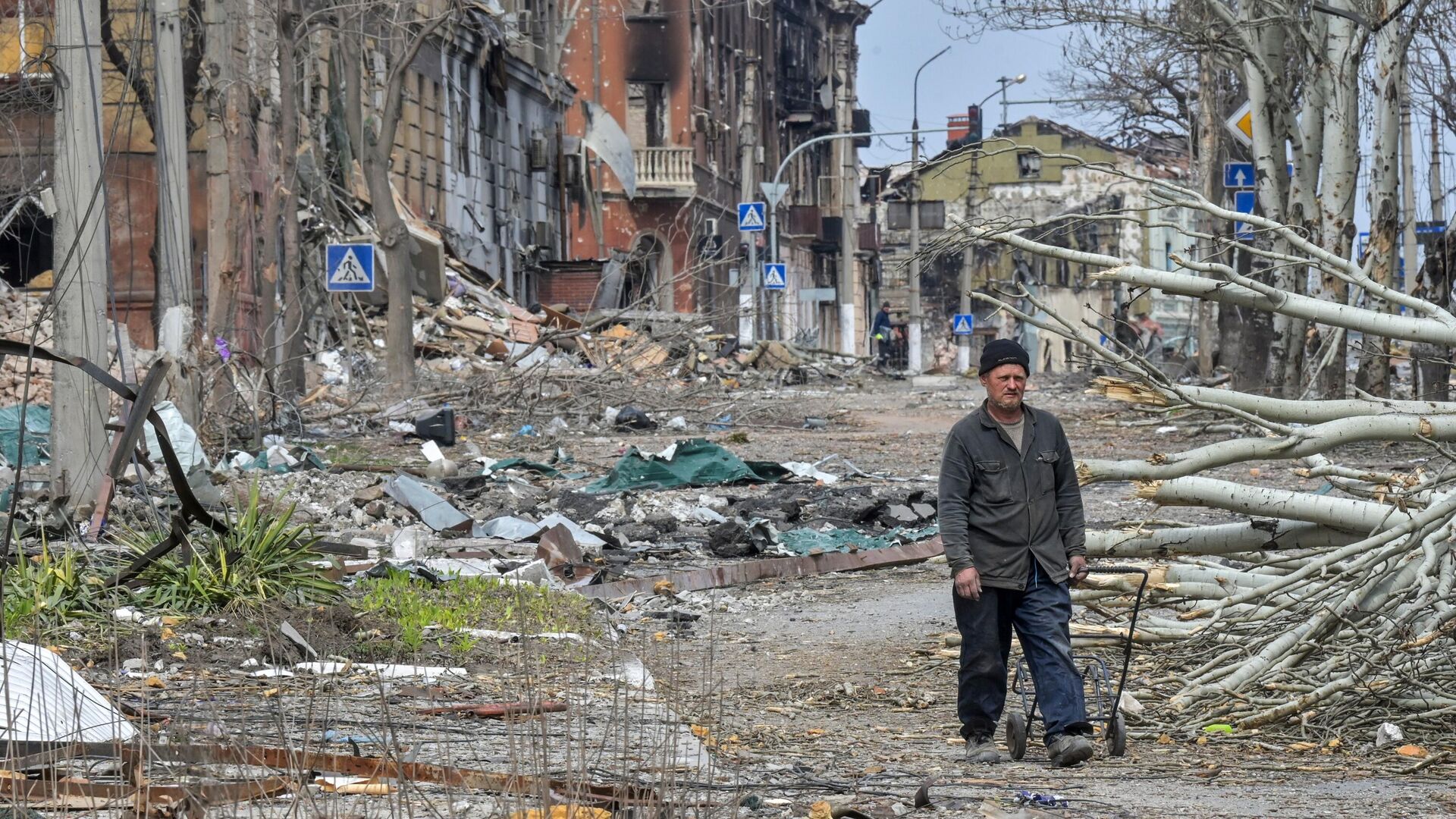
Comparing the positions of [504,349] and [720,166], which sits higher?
[720,166]

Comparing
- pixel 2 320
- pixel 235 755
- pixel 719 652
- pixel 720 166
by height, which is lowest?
pixel 719 652

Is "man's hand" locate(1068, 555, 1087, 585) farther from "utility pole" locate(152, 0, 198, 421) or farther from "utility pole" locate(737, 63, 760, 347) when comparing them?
"utility pole" locate(737, 63, 760, 347)

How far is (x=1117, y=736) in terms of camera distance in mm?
6062

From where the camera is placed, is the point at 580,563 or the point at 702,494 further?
the point at 702,494

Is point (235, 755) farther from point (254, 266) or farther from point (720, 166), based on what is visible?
point (720, 166)

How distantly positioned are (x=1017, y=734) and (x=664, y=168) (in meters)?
47.4

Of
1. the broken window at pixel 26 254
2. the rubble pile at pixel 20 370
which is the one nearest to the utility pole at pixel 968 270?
the rubble pile at pixel 20 370

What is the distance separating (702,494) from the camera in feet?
47.5

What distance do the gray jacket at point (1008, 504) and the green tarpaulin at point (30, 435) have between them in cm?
995

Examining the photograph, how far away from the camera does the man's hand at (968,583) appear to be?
6.24 m

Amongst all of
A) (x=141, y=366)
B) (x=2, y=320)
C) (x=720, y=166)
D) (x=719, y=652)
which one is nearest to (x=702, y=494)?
(x=719, y=652)

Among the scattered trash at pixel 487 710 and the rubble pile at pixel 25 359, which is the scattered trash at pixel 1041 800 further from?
the rubble pile at pixel 25 359

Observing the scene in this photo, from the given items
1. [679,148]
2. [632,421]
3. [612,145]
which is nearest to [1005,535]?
[632,421]

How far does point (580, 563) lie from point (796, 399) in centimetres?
1954
